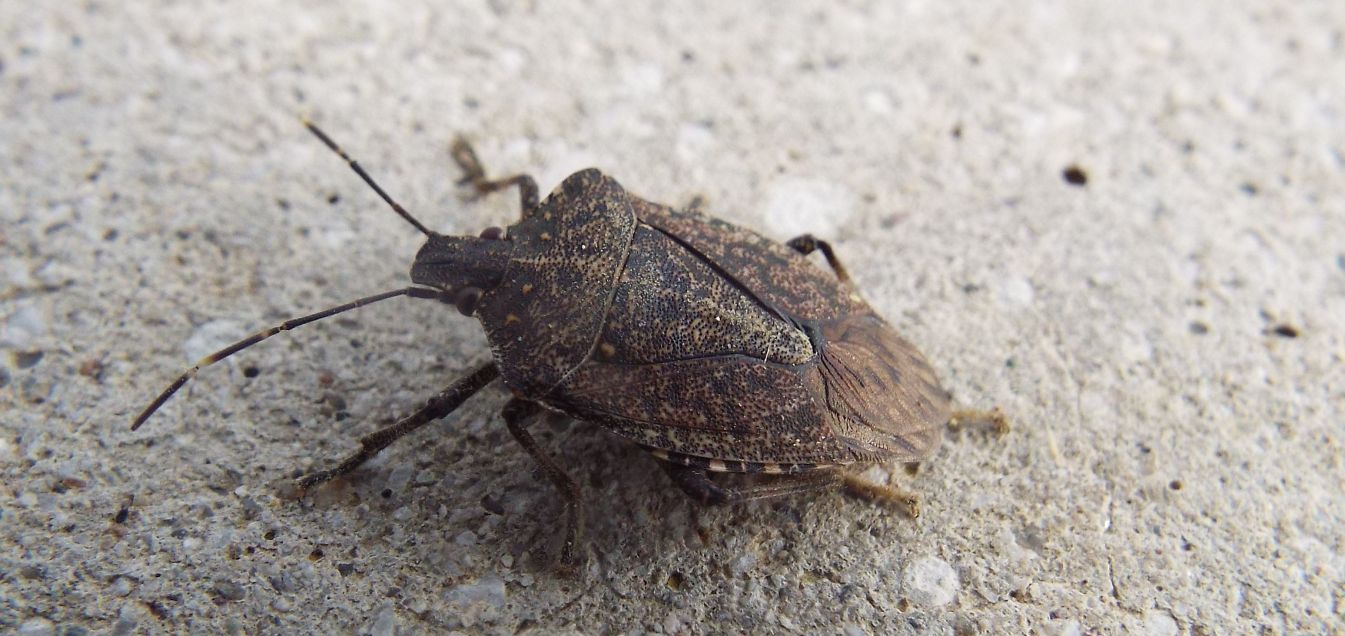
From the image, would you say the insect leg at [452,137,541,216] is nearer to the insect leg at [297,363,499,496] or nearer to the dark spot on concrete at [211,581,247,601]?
the insect leg at [297,363,499,496]

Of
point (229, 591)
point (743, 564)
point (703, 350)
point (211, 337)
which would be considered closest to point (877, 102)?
point (703, 350)

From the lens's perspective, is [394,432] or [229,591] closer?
[229,591]

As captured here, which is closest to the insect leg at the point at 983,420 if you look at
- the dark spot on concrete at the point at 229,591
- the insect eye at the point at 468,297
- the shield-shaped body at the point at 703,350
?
the shield-shaped body at the point at 703,350

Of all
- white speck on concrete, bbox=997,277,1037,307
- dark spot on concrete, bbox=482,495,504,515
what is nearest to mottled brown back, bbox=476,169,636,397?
dark spot on concrete, bbox=482,495,504,515

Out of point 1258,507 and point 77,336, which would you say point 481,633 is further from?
point 1258,507

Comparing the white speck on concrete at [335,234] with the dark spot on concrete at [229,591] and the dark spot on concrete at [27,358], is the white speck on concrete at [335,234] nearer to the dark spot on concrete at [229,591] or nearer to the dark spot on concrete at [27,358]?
the dark spot on concrete at [27,358]

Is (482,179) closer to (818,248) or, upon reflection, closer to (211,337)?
(211,337)
